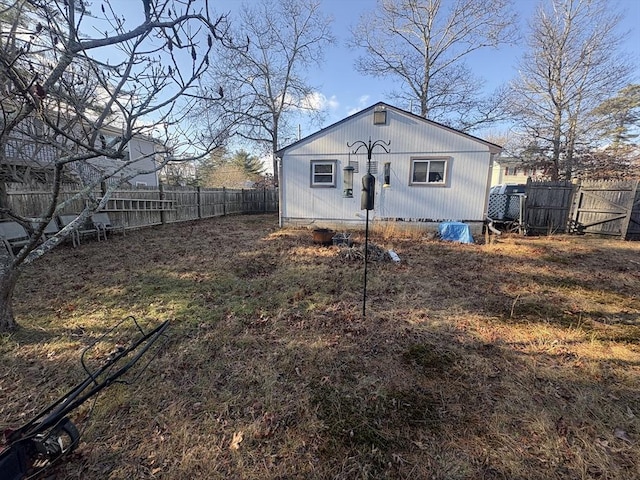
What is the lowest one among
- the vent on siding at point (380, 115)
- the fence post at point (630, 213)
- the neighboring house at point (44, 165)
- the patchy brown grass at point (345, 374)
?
the patchy brown grass at point (345, 374)

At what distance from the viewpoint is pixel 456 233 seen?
8961 millimetres

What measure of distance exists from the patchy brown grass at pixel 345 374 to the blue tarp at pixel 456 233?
10.4 feet

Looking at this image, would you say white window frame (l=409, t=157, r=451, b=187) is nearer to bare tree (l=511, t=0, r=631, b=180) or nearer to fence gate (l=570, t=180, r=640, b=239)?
fence gate (l=570, t=180, r=640, b=239)

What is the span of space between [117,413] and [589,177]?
2279cm

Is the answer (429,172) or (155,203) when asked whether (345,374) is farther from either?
(155,203)

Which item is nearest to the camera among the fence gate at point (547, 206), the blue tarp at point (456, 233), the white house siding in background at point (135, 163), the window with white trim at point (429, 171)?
the white house siding in background at point (135, 163)

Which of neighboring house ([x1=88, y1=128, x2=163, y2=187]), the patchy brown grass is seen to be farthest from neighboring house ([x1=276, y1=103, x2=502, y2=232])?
neighboring house ([x1=88, y1=128, x2=163, y2=187])

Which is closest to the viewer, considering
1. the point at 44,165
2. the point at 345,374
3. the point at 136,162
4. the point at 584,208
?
the point at 345,374

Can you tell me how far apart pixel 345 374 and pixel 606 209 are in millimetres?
11658

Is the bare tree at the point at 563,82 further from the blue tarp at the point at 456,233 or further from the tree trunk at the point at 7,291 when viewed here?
the tree trunk at the point at 7,291

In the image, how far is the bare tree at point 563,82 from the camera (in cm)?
1504

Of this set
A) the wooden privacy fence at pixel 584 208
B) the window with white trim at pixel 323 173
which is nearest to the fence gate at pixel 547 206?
the wooden privacy fence at pixel 584 208

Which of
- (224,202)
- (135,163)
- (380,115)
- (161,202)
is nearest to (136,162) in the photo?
(161,202)

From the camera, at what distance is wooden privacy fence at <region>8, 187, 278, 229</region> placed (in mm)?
7324
